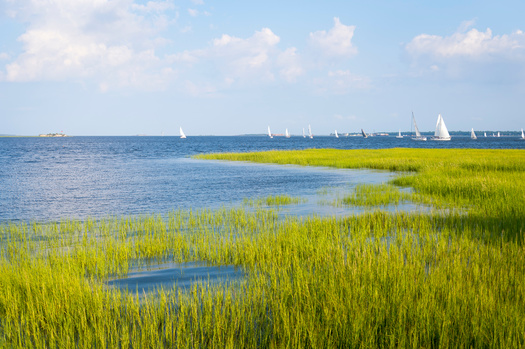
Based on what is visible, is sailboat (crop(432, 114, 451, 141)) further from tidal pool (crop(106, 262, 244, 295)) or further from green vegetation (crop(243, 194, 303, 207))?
tidal pool (crop(106, 262, 244, 295))

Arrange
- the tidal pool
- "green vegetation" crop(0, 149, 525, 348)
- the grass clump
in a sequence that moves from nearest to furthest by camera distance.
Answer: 1. "green vegetation" crop(0, 149, 525, 348)
2. the tidal pool
3. the grass clump

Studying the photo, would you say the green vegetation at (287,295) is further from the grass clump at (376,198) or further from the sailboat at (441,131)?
the sailboat at (441,131)

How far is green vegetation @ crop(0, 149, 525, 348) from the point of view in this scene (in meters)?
6.29

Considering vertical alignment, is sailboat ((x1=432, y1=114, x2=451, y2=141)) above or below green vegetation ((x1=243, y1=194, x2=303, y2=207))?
above

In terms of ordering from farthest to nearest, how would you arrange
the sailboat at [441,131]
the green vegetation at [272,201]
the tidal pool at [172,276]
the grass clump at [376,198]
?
the sailboat at [441,131] < the green vegetation at [272,201] < the grass clump at [376,198] < the tidal pool at [172,276]

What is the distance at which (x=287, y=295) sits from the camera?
773 cm

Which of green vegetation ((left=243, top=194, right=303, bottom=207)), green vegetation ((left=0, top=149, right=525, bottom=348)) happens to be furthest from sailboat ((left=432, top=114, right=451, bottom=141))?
green vegetation ((left=0, top=149, right=525, bottom=348))

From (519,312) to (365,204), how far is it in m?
14.1

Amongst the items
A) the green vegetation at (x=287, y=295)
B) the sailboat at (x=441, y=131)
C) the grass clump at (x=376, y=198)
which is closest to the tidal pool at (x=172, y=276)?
the green vegetation at (x=287, y=295)

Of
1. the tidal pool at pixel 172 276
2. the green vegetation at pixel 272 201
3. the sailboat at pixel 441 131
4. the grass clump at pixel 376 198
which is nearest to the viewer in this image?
the tidal pool at pixel 172 276

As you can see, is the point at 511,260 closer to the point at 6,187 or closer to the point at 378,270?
the point at 378,270

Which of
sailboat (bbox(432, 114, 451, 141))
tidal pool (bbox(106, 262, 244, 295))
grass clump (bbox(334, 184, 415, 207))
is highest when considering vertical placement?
sailboat (bbox(432, 114, 451, 141))

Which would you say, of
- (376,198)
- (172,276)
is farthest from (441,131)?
(172,276)

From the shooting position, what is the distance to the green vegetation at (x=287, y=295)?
6.29 meters
